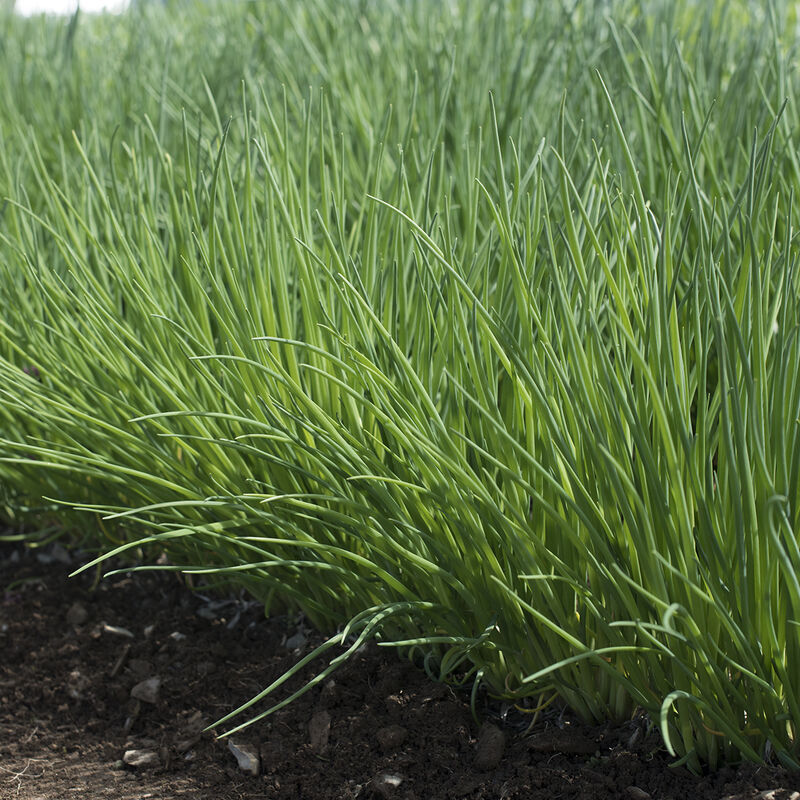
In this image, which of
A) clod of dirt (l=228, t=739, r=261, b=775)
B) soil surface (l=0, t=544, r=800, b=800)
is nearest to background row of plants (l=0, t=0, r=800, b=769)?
soil surface (l=0, t=544, r=800, b=800)

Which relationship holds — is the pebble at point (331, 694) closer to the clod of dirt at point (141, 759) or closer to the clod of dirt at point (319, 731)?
the clod of dirt at point (319, 731)

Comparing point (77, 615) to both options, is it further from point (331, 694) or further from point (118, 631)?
Result: point (331, 694)

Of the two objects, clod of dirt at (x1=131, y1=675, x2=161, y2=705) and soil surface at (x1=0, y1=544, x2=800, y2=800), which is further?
clod of dirt at (x1=131, y1=675, x2=161, y2=705)

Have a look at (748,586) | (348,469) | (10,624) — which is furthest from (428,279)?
(10,624)

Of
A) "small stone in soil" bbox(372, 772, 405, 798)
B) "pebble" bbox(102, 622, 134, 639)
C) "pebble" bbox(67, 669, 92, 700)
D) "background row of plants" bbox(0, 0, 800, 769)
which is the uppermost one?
"background row of plants" bbox(0, 0, 800, 769)

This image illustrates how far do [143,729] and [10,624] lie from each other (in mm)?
378

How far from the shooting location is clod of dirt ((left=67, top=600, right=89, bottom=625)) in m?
1.45

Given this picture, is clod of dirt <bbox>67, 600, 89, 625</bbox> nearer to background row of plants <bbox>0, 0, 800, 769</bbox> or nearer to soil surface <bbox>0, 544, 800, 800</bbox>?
soil surface <bbox>0, 544, 800, 800</bbox>

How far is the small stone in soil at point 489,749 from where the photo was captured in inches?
40.5

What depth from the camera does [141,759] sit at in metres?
1.16

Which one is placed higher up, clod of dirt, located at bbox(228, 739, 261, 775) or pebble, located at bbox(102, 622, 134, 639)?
clod of dirt, located at bbox(228, 739, 261, 775)

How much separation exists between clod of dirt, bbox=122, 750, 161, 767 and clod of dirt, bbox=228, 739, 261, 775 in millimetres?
106

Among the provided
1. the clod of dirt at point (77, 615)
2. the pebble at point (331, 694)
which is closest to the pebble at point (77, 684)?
the clod of dirt at point (77, 615)

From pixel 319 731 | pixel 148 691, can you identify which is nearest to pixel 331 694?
pixel 319 731
